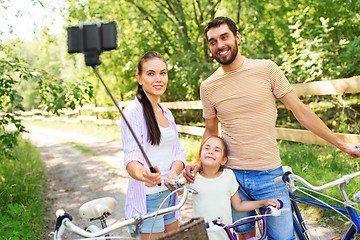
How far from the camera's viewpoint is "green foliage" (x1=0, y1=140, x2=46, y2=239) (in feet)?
12.8

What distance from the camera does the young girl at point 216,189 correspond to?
2.44m

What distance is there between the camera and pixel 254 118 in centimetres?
247

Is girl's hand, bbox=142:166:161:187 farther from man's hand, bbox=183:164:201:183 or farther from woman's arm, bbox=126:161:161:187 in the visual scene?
man's hand, bbox=183:164:201:183

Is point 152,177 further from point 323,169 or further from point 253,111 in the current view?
point 323,169

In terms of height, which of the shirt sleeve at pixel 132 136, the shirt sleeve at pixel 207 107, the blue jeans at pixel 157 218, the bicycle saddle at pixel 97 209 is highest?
the shirt sleeve at pixel 207 107

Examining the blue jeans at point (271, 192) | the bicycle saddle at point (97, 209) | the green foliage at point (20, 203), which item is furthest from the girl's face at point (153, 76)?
the green foliage at point (20, 203)

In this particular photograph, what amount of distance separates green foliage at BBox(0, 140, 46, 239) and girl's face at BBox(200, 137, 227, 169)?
2246mm

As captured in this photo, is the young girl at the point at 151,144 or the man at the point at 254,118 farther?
the man at the point at 254,118

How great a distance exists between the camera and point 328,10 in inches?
307

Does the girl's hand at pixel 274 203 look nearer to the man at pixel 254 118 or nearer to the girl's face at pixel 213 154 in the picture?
the man at pixel 254 118

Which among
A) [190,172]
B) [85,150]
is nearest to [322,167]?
[190,172]

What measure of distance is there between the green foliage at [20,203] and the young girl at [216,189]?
2.15m

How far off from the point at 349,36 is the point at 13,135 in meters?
7.44

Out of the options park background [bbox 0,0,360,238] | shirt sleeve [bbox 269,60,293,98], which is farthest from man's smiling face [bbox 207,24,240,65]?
park background [bbox 0,0,360,238]
